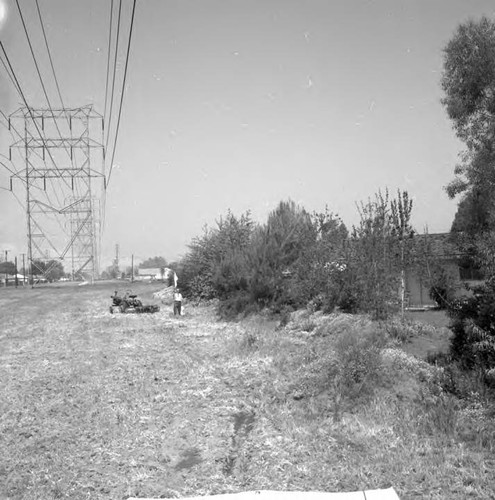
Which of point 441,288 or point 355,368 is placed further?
point 441,288

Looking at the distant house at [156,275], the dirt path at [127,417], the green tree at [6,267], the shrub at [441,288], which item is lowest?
the dirt path at [127,417]

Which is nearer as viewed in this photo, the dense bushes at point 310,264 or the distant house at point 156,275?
the dense bushes at point 310,264

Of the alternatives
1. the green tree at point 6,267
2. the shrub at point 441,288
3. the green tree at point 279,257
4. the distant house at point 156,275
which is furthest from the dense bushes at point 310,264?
the green tree at point 6,267

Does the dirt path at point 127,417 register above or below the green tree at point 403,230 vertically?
below

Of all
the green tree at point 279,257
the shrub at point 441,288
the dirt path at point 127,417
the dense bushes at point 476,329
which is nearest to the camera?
the dirt path at point 127,417

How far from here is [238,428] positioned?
28.1ft

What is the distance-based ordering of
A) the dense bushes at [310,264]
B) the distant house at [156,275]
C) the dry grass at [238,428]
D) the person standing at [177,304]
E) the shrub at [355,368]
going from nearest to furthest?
the dry grass at [238,428] → the shrub at [355,368] → the dense bushes at [310,264] → the person standing at [177,304] → the distant house at [156,275]

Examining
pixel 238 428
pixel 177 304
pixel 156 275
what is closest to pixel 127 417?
pixel 238 428

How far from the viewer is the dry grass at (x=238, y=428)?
6434mm

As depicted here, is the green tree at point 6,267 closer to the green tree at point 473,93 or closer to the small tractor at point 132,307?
the small tractor at point 132,307

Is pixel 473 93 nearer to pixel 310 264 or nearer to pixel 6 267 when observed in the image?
pixel 310 264

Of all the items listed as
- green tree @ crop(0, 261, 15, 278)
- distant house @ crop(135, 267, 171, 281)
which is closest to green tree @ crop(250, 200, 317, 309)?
distant house @ crop(135, 267, 171, 281)

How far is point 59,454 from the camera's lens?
7.39m

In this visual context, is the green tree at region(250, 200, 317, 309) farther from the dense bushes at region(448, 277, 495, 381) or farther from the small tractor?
the dense bushes at region(448, 277, 495, 381)
